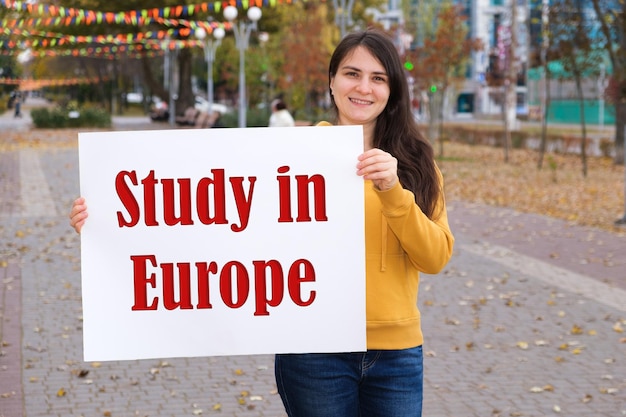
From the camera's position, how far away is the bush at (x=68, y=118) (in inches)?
1797

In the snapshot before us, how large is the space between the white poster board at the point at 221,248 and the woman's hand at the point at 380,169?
0.10 metres

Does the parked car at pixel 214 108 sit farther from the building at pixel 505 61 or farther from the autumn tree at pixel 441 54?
the autumn tree at pixel 441 54

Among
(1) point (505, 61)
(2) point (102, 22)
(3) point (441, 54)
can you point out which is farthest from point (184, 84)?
(3) point (441, 54)

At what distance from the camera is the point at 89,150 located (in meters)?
2.83

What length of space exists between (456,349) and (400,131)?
4.80 m

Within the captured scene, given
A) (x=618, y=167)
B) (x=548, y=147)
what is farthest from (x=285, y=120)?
(x=548, y=147)

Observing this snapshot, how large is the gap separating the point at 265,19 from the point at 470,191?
30.5 meters

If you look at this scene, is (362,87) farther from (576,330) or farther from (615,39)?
(615,39)

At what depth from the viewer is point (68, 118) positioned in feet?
150

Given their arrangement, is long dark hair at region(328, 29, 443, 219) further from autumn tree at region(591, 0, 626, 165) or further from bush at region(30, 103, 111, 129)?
bush at region(30, 103, 111, 129)

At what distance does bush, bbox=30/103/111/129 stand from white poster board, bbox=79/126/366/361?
43.9 m

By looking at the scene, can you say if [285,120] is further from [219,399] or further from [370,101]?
[370,101]

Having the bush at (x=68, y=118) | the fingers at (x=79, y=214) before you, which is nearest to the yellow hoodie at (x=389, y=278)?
the fingers at (x=79, y=214)

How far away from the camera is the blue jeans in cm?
291
